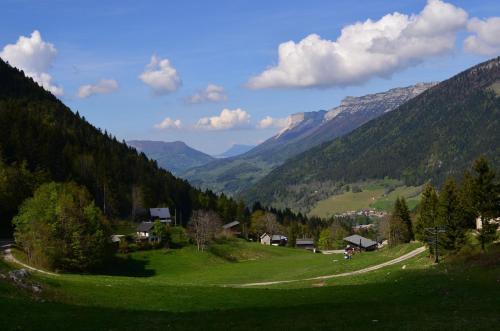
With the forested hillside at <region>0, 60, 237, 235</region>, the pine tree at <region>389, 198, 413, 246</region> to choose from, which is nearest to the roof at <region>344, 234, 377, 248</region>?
the pine tree at <region>389, 198, 413, 246</region>

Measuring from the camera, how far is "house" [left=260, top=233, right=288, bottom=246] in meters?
192

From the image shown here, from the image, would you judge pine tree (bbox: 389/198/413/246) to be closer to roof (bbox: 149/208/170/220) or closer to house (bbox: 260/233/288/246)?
house (bbox: 260/233/288/246)

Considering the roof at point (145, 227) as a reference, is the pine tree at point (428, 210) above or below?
above


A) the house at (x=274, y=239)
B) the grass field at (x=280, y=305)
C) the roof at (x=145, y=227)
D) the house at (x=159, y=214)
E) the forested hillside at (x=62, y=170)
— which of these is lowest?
the house at (x=274, y=239)

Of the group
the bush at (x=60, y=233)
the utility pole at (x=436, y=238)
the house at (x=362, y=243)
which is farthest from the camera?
the house at (x=362, y=243)

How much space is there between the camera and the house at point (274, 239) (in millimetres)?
192350

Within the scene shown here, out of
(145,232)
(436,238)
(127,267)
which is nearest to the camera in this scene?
(436,238)

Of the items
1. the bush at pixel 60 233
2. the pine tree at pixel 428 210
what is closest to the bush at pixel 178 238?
the bush at pixel 60 233

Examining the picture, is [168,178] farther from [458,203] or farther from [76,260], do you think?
[458,203]

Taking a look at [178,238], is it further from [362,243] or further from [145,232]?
[362,243]

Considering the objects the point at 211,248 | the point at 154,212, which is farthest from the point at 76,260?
the point at 154,212

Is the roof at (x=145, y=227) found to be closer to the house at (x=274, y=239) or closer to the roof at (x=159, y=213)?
the roof at (x=159, y=213)

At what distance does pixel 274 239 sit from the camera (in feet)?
638

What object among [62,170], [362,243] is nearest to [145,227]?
[62,170]
